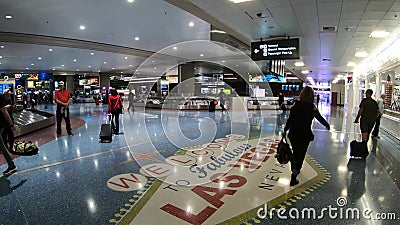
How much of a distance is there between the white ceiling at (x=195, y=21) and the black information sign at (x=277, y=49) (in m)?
0.34

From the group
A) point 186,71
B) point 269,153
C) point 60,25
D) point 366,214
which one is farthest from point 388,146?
point 186,71

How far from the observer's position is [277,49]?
833cm

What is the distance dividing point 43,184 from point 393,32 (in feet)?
32.0

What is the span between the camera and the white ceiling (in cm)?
611

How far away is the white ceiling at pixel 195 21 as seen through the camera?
6.11 metres

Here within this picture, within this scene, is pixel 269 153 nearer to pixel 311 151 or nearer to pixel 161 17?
pixel 311 151

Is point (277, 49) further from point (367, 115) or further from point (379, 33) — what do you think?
point (367, 115)

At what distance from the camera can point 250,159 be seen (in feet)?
16.9

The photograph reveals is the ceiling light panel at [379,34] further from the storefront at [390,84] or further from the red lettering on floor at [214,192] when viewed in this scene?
the red lettering on floor at [214,192]

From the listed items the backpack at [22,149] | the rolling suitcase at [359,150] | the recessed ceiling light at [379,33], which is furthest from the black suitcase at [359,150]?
the backpack at [22,149]

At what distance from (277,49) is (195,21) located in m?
3.06

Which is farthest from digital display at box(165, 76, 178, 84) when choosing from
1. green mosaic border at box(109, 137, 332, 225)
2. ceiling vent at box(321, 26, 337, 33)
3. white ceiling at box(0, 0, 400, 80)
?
green mosaic border at box(109, 137, 332, 225)

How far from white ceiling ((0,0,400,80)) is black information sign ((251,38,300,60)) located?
344 mm

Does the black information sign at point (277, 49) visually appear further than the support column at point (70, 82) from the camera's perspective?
No
